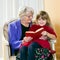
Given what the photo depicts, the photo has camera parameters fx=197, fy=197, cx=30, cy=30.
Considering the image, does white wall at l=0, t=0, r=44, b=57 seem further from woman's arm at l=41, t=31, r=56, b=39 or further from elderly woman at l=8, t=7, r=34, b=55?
woman's arm at l=41, t=31, r=56, b=39

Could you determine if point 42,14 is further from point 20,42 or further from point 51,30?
point 20,42

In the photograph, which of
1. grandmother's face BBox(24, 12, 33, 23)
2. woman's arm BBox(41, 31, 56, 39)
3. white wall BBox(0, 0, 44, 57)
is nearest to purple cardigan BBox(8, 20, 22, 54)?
grandmother's face BBox(24, 12, 33, 23)

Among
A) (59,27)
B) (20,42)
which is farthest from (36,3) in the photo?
(20,42)

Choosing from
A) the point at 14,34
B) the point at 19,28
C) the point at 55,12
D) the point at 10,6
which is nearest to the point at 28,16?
the point at 19,28

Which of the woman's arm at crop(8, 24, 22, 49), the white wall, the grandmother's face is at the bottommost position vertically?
the woman's arm at crop(8, 24, 22, 49)

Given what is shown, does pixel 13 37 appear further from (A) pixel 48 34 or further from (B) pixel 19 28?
(A) pixel 48 34

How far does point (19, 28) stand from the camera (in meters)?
2.81

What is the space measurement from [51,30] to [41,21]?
0.18 metres

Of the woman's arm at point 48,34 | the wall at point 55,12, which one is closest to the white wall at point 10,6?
the wall at point 55,12

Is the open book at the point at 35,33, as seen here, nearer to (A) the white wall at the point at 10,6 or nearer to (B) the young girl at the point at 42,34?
(B) the young girl at the point at 42,34

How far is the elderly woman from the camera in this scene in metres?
2.73

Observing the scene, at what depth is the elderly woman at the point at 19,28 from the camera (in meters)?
2.73

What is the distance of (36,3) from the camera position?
12.1 ft

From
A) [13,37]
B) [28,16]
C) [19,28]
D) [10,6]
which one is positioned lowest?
[13,37]
